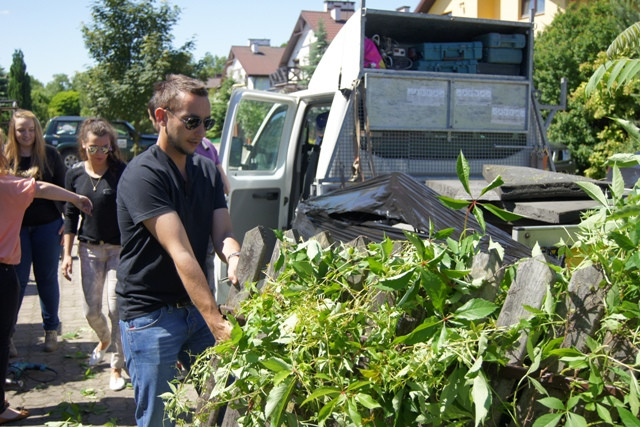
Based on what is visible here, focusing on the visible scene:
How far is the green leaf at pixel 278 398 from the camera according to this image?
2.01m

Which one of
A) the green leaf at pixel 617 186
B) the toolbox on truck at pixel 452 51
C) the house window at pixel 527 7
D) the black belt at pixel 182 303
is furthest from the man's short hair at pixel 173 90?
the house window at pixel 527 7

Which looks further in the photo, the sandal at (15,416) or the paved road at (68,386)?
the paved road at (68,386)

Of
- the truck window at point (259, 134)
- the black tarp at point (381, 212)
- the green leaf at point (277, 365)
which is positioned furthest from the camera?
the truck window at point (259, 134)

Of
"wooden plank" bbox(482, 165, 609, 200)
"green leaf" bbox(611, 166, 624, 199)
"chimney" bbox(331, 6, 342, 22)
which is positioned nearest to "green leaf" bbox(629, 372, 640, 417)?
"green leaf" bbox(611, 166, 624, 199)

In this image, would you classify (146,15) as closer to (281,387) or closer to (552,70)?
(552,70)

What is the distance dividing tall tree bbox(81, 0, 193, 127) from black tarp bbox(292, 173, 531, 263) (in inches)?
693

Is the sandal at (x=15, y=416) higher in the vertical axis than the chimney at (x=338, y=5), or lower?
lower

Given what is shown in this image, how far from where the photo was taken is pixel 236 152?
22.5ft

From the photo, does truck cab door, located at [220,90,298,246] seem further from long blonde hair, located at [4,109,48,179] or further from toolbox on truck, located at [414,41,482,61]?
long blonde hair, located at [4,109,48,179]

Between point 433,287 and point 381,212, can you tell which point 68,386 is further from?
point 433,287

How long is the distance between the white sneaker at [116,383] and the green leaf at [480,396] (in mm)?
4021

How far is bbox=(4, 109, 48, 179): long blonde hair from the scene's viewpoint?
5.82m

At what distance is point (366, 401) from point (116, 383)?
387 centimetres

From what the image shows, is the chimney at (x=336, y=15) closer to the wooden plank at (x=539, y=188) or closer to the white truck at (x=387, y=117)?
the white truck at (x=387, y=117)
